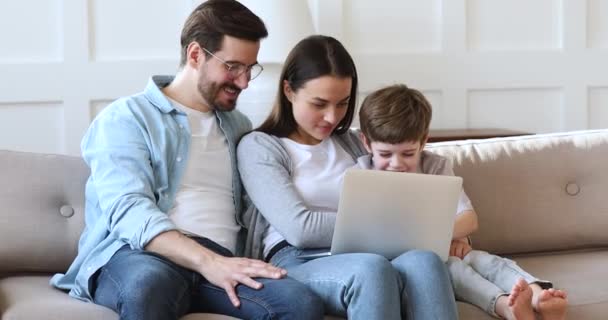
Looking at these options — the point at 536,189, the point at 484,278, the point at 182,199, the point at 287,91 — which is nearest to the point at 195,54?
the point at 287,91

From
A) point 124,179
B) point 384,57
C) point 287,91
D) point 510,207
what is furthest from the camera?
point 384,57

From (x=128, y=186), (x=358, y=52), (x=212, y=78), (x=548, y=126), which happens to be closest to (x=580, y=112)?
(x=548, y=126)

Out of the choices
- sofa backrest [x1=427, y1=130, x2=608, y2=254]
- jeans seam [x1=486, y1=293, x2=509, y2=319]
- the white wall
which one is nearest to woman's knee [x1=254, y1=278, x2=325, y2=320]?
jeans seam [x1=486, y1=293, x2=509, y2=319]

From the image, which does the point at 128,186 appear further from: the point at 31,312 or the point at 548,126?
the point at 548,126

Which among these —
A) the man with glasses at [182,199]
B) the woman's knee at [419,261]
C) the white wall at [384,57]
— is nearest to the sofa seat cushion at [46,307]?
the man with glasses at [182,199]

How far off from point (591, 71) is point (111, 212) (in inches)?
97.1

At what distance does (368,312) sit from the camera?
1784 mm

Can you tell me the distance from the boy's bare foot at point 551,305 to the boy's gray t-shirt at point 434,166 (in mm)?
336

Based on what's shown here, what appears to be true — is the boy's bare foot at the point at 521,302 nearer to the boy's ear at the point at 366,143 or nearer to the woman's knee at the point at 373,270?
the woman's knee at the point at 373,270

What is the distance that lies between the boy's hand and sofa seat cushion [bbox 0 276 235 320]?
60 cm

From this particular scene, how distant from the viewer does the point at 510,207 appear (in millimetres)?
2428

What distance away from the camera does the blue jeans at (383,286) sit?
1804mm

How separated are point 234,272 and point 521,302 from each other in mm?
595

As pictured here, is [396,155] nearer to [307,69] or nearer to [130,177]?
[307,69]
